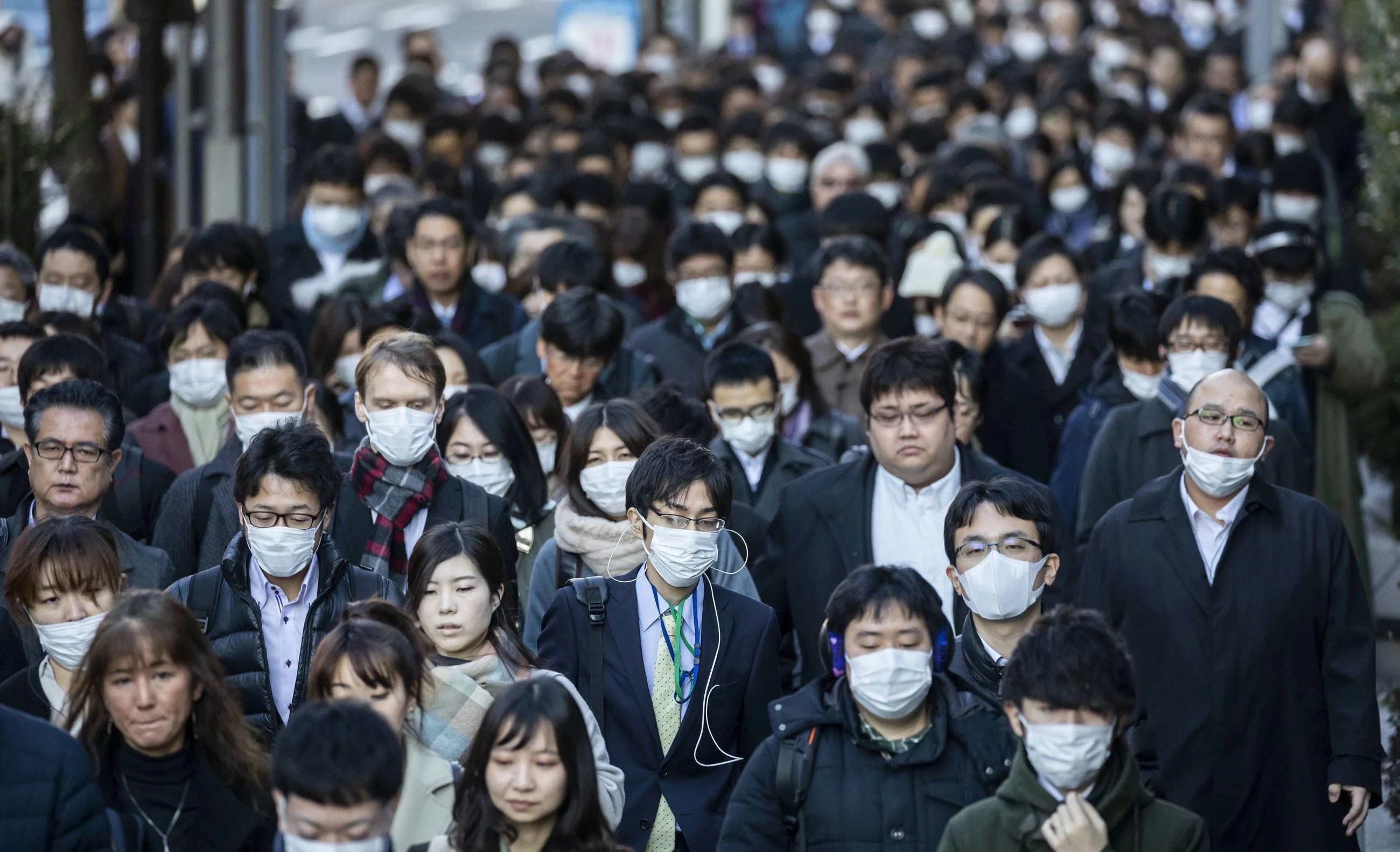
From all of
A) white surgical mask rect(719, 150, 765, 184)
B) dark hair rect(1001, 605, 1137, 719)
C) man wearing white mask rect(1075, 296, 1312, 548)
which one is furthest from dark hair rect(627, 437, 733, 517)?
white surgical mask rect(719, 150, 765, 184)

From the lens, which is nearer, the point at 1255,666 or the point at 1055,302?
the point at 1255,666

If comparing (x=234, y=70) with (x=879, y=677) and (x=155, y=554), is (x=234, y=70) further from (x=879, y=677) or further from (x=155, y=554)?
(x=879, y=677)

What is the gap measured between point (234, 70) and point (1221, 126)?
652 cm

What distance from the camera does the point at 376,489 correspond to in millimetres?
6555

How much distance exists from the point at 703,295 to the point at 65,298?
2.86 metres

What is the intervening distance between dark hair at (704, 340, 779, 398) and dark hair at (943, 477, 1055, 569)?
180cm

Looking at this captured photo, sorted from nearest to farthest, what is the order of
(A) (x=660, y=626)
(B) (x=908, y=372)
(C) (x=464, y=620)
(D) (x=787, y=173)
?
(C) (x=464, y=620) → (A) (x=660, y=626) → (B) (x=908, y=372) → (D) (x=787, y=173)

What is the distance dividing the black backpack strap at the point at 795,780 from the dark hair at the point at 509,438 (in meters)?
2.28

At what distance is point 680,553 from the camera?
5.77 metres

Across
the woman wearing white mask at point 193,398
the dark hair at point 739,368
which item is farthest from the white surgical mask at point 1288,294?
the woman wearing white mask at point 193,398

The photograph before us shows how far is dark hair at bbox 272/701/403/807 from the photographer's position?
4.24 metres

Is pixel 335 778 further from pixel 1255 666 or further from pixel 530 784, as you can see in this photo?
pixel 1255 666

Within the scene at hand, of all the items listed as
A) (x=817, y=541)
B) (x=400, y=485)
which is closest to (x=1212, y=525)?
(x=817, y=541)

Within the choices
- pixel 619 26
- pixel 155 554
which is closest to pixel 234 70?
pixel 155 554
